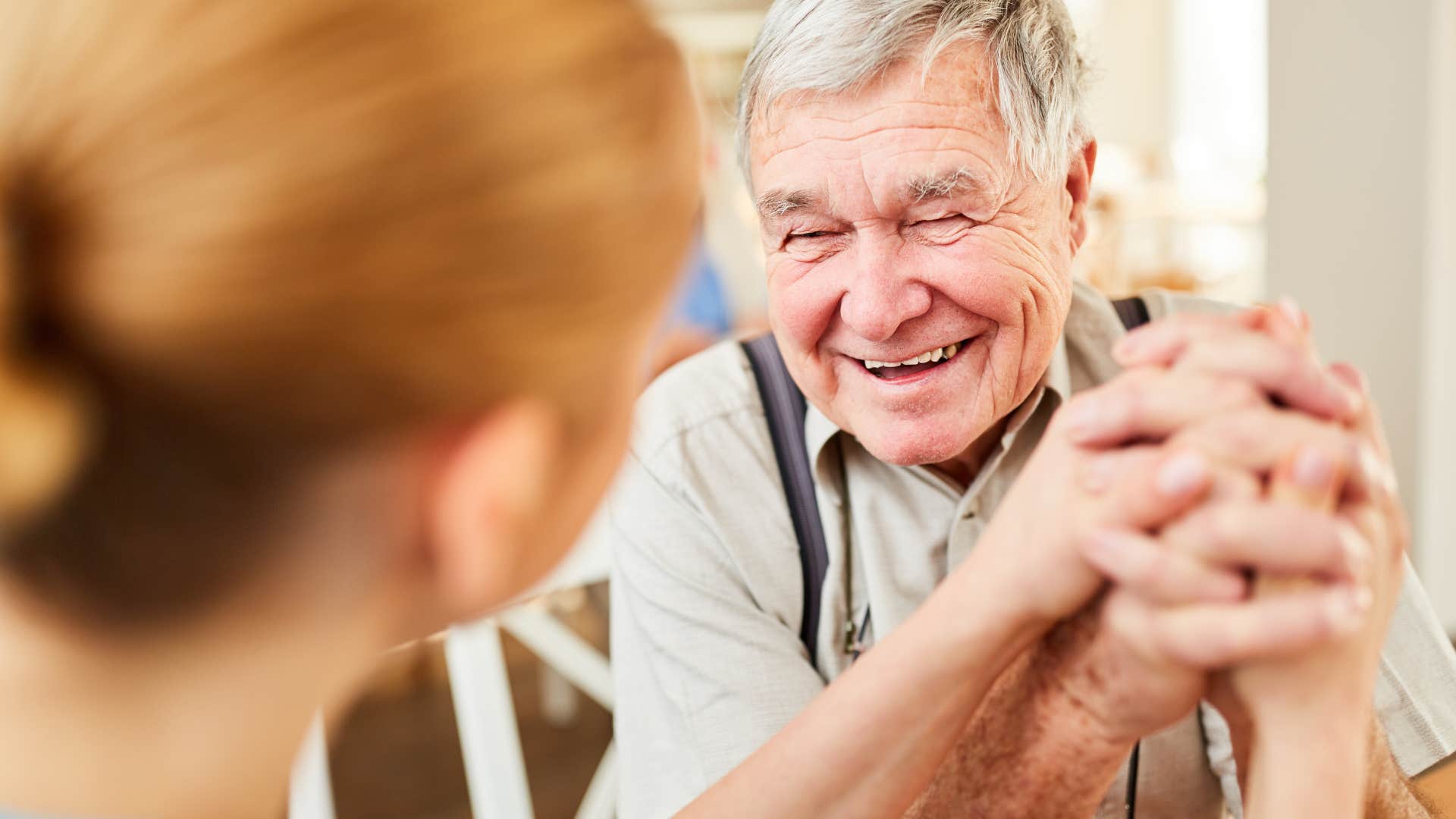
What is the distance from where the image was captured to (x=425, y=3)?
0.52m

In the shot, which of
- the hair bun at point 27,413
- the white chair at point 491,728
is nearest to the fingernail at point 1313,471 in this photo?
the hair bun at point 27,413

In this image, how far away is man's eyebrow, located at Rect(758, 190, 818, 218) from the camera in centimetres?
119

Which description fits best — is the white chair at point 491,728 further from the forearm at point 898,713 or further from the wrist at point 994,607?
the wrist at point 994,607

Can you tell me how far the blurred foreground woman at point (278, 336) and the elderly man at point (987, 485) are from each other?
0.39 metres

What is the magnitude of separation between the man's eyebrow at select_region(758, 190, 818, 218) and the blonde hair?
62 centimetres

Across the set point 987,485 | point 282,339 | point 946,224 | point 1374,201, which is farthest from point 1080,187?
point 1374,201

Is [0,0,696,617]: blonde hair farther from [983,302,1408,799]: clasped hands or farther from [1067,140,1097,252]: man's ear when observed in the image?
[1067,140,1097,252]: man's ear

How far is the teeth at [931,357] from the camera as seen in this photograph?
4.01 ft

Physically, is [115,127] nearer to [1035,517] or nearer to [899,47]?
[1035,517]

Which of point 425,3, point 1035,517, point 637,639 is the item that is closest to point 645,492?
point 637,639

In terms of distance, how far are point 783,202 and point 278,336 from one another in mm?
782

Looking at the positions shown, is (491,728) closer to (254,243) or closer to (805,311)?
(805,311)

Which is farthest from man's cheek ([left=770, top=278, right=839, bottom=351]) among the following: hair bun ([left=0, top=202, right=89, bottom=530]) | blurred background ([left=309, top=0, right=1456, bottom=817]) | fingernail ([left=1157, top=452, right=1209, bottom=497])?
hair bun ([left=0, top=202, right=89, bottom=530])

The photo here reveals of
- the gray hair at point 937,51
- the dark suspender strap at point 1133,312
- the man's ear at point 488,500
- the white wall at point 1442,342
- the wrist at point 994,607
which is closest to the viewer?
the man's ear at point 488,500
